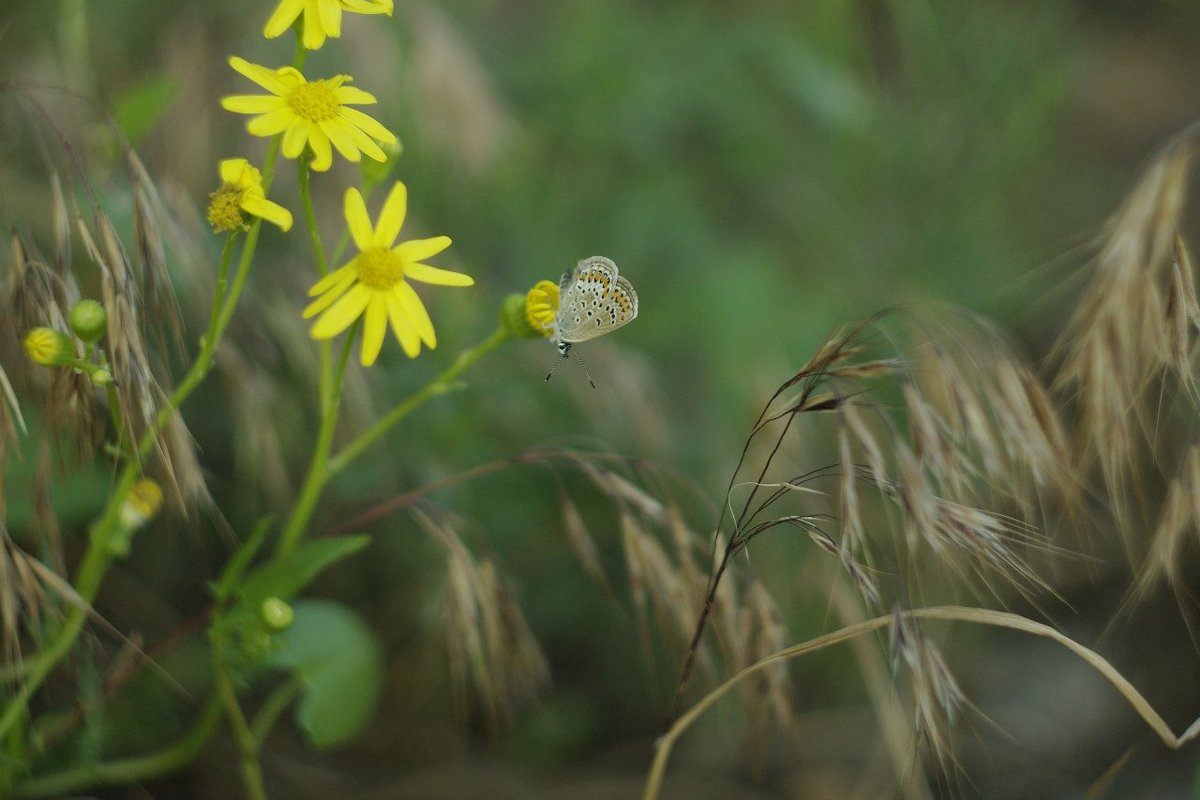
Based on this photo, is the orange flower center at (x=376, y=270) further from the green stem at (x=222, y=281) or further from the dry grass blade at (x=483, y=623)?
the dry grass blade at (x=483, y=623)

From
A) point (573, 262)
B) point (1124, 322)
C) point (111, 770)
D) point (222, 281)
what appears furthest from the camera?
point (573, 262)

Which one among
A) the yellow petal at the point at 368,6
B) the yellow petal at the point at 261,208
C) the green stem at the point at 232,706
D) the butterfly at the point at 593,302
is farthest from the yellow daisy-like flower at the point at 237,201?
the green stem at the point at 232,706

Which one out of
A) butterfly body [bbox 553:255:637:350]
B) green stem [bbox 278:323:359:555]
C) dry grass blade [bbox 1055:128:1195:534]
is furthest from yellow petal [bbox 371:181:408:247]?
dry grass blade [bbox 1055:128:1195:534]

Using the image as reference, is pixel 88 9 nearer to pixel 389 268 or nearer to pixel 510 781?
pixel 389 268

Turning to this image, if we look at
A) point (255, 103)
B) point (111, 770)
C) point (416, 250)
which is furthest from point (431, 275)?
point (111, 770)

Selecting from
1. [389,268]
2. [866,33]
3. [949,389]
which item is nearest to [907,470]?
[949,389]

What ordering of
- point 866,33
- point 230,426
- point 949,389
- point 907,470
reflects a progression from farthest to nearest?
point 866,33
point 230,426
point 949,389
point 907,470

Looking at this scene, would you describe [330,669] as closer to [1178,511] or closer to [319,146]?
[319,146]
